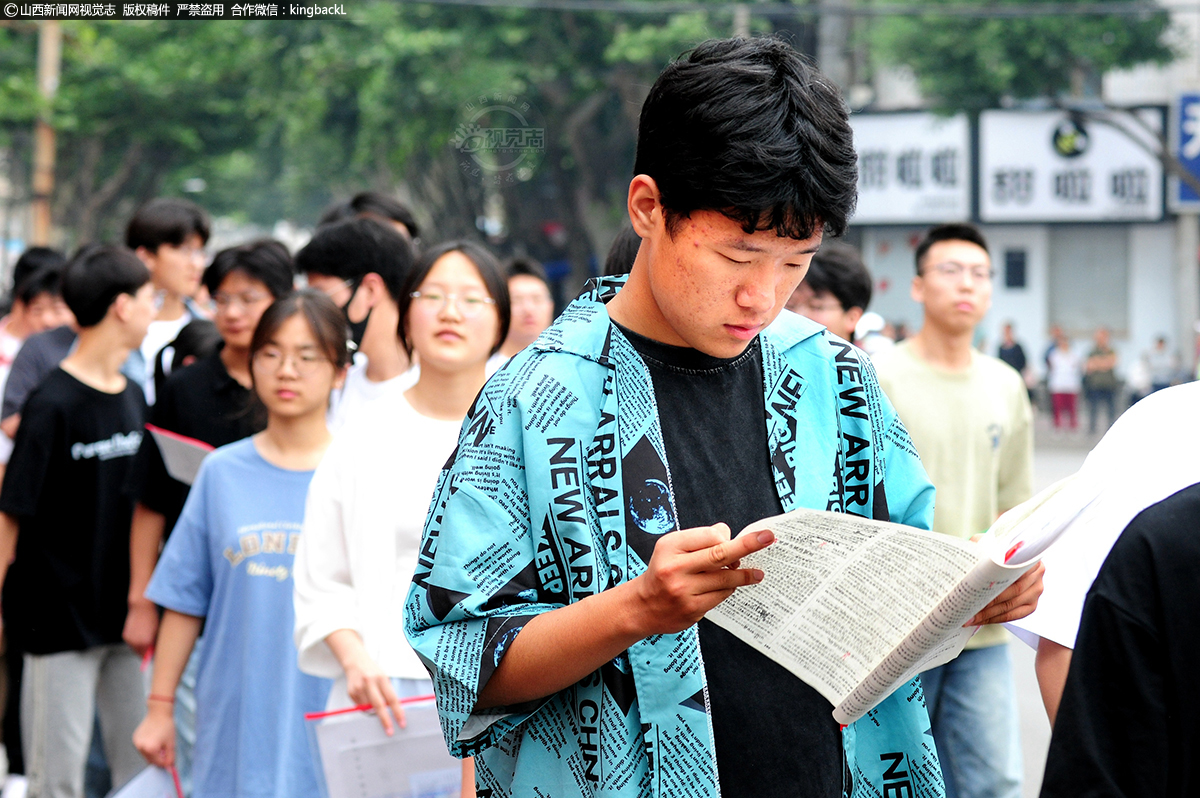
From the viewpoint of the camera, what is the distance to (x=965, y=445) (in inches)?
159

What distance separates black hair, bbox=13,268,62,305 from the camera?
6.75 m

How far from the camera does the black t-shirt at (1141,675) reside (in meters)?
1.28

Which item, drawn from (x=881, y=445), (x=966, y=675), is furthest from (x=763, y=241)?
(x=966, y=675)

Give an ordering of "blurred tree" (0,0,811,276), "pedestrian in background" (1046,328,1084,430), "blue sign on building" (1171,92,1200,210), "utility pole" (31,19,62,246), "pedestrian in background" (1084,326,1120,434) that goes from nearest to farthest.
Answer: "blurred tree" (0,0,811,276) < "utility pole" (31,19,62,246) < "pedestrian in background" (1084,326,1120,434) < "pedestrian in background" (1046,328,1084,430) < "blue sign on building" (1171,92,1200,210)

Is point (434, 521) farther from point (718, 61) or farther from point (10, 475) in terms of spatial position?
point (10, 475)

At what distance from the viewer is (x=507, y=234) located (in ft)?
55.4

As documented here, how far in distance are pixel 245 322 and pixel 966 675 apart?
2.52 m

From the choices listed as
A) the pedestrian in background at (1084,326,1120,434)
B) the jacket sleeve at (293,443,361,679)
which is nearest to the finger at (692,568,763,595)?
the jacket sleeve at (293,443,361,679)

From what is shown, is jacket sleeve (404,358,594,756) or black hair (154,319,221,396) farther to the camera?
black hair (154,319,221,396)

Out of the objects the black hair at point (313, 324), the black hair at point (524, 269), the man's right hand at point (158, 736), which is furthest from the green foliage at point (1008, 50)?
the man's right hand at point (158, 736)

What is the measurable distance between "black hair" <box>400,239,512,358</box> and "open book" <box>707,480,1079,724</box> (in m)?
1.74

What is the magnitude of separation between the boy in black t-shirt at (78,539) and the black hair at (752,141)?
3276mm

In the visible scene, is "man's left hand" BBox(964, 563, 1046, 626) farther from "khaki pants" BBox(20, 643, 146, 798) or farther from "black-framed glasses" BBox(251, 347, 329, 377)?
"khaki pants" BBox(20, 643, 146, 798)

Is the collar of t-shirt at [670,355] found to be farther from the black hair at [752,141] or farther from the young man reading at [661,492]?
the black hair at [752,141]
